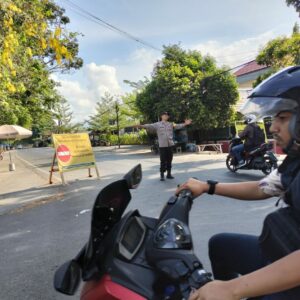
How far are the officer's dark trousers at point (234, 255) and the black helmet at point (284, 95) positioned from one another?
26.5 inches

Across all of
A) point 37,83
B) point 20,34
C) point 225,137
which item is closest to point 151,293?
point 20,34

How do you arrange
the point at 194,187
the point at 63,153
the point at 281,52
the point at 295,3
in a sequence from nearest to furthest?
the point at 194,187, the point at 295,3, the point at 63,153, the point at 281,52

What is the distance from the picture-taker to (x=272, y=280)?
113 centimetres

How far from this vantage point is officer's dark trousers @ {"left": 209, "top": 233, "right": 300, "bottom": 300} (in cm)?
178

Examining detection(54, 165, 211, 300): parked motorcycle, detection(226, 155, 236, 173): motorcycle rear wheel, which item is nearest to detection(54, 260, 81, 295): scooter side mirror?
detection(54, 165, 211, 300): parked motorcycle

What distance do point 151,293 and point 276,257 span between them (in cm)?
49

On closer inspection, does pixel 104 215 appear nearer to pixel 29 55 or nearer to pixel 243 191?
pixel 243 191

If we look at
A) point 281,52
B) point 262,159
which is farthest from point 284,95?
point 281,52

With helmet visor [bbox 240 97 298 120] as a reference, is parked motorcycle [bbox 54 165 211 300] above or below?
below

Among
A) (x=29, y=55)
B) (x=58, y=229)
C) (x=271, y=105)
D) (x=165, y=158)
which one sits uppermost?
(x=29, y=55)

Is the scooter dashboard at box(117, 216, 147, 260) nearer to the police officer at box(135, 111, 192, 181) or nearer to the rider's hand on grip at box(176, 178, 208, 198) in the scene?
the rider's hand on grip at box(176, 178, 208, 198)

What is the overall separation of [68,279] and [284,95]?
1089mm

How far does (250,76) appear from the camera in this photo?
3753cm

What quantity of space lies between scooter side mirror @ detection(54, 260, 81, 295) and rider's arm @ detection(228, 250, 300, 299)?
542 millimetres
